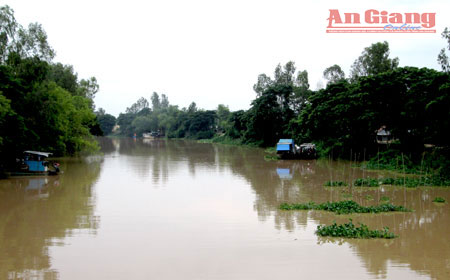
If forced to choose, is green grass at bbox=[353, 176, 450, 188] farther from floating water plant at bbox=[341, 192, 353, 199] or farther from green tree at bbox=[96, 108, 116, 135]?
green tree at bbox=[96, 108, 116, 135]

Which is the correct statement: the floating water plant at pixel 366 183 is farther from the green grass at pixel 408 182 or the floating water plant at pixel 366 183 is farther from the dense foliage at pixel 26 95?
the dense foliage at pixel 26 95

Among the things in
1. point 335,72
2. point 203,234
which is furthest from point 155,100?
point 203,234

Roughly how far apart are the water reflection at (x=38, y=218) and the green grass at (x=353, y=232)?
6261mm

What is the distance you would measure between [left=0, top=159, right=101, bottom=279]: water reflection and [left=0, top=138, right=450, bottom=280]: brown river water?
1.3 inches

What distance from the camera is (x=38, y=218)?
11945mm

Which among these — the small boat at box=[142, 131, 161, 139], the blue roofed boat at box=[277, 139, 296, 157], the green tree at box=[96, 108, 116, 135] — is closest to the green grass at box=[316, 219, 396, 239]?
the blue roofed boat at box=[277, 139, 296, 157]

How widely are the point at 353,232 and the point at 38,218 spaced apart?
9.21 m

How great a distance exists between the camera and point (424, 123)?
72.4ft

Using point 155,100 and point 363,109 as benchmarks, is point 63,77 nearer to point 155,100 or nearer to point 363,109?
point 363,109

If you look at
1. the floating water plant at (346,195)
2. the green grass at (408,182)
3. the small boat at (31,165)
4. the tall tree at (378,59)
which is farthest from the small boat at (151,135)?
the floating water plant at (346,195)

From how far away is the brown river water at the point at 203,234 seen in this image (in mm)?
7957

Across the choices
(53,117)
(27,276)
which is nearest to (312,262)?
(27,276)

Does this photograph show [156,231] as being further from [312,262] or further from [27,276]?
[312,262]

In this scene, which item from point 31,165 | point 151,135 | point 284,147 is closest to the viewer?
point 31,165
